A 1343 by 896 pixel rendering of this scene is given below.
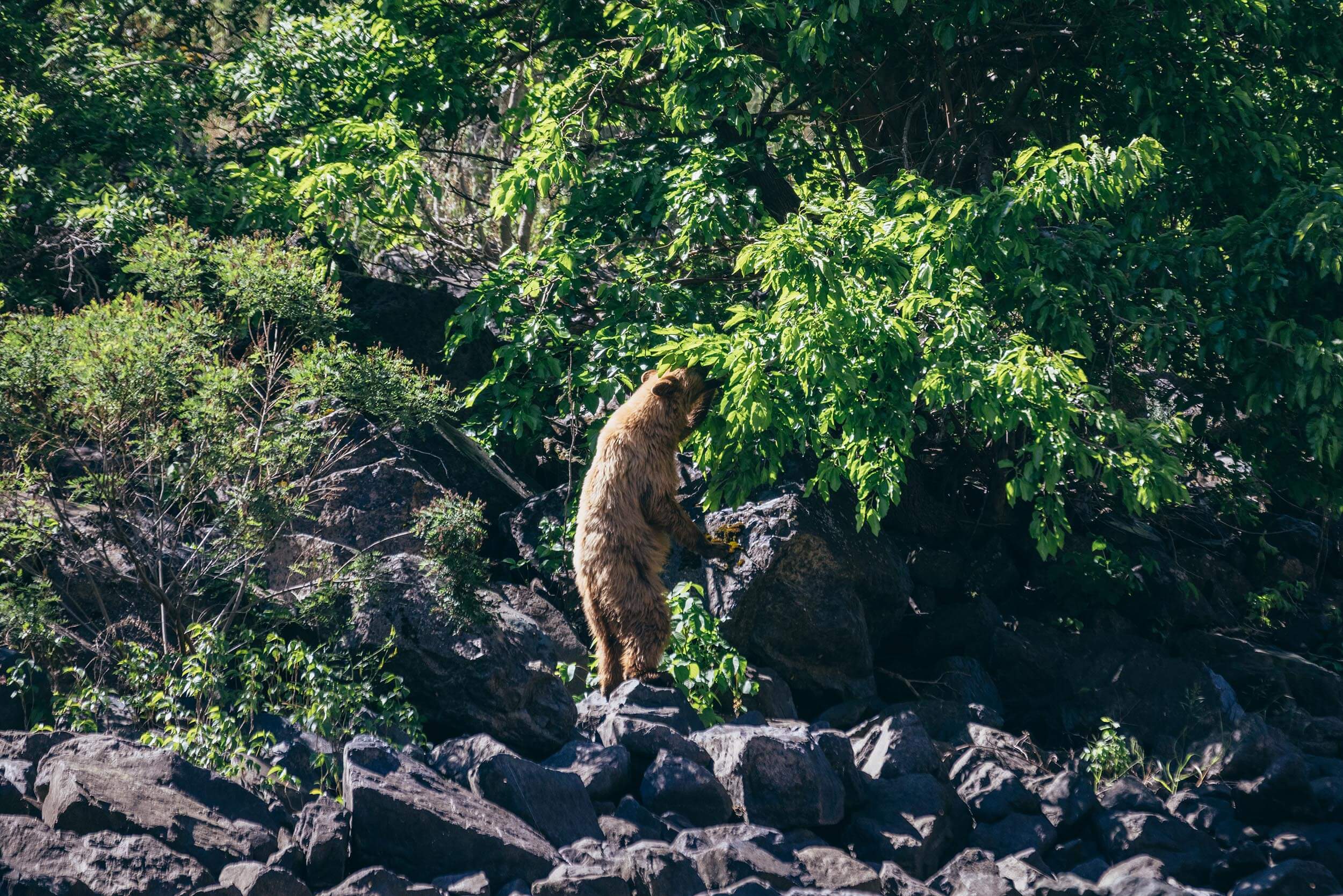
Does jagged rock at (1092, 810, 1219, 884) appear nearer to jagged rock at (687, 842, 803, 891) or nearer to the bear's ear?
jagged rock at (687, 842, 803, 891)

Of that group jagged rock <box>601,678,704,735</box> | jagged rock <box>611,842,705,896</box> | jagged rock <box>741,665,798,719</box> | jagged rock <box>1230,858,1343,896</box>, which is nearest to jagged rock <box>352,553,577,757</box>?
jagged rock <box>601,678,704,735</box>

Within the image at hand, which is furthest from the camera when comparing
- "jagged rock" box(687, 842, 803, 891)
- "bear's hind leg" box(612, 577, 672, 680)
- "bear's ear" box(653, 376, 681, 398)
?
"bear's ear" box(653, 376, 681, 398)

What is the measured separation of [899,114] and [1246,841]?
251 inches

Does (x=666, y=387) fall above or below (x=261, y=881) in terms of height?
above

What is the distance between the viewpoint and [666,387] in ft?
23.0

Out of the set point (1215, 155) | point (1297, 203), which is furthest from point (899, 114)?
point (1297, 203)

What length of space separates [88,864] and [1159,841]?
541cm

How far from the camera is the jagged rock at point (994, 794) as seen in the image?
22.4ft

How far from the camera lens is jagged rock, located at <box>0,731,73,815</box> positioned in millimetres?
4797

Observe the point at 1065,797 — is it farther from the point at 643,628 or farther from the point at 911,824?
the point at 643,628

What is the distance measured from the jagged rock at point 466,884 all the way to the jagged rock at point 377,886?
10 cm

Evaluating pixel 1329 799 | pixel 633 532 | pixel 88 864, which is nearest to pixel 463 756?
pixel 633 532

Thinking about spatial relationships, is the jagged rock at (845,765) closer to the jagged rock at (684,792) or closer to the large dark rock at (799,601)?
the jagged rock at (684,792)

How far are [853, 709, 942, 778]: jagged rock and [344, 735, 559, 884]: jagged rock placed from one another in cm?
250
